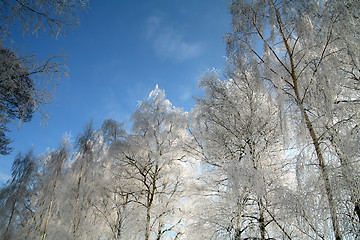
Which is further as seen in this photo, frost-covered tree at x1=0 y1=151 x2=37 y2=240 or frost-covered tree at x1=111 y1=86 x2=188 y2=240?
frost-covered tree at x1=0 y1=151 x2=37 y2=240

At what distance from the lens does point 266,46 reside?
13.6 feet

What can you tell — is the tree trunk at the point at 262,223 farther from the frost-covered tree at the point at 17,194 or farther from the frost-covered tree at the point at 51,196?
the frost-covered tree at the point at 17,194

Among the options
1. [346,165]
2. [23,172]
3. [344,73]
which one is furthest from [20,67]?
[23,172]

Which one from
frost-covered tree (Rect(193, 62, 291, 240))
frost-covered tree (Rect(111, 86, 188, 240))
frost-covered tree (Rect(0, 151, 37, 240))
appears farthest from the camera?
frost-covered tree (Rect(0, 151, 37, 240))

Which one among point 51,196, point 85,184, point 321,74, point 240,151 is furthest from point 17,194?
point 321,74

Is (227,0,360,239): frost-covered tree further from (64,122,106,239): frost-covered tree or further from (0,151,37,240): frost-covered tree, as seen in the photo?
(0,151,37,240): frost-covered tree

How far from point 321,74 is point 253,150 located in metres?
2.06

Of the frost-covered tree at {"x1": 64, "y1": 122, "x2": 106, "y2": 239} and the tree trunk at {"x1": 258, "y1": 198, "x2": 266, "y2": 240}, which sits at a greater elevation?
the frost-covered tree at {"x1": 64, "y1": 122, "x2": 106, "y2": 239}

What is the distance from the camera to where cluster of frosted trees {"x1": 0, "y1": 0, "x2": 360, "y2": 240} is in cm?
301

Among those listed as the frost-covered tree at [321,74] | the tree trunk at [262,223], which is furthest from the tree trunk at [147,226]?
the frost-covered tree at [321,74]

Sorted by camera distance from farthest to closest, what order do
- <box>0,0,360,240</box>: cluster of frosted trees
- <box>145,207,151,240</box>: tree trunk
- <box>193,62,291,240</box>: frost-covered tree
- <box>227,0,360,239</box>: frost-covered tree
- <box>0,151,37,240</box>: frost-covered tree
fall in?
1. <box>0,151,37,240</box>: frost-covered tree
2. <box>145,207,151,240</box>: tree trunk
3. <box>193,62,291,240</box>: frost-covered tree
4. <box>0,0,360,240</box>: cluster of frosted trees
5. <box>227,0,360,239</box>: frost-covered tree

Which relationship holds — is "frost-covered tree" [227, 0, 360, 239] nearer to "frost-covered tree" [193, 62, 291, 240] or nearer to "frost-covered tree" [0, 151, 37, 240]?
"frost-covered tree" [193, 62, 291, 240]

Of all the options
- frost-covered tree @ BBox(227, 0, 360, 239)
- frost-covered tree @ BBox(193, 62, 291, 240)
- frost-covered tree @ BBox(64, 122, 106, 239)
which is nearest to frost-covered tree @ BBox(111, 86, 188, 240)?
frost-covered tree @ BBox(64, 122, 106, 239)

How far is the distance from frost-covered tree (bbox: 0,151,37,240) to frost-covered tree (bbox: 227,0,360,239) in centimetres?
1322
